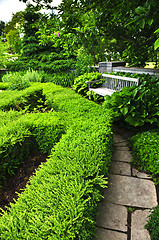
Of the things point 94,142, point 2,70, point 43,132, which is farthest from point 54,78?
point 94,142

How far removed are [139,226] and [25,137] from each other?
2024mm

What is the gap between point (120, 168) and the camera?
9.66ft

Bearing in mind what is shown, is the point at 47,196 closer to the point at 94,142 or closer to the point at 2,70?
the point at 94,142

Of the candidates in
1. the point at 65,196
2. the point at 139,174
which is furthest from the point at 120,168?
the point at 65,196

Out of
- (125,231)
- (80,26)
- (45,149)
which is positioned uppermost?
(80,26)

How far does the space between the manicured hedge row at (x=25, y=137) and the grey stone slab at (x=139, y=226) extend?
1.62 metres

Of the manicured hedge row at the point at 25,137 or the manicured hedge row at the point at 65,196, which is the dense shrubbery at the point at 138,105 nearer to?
the manicured hedge row at the point at 65,196

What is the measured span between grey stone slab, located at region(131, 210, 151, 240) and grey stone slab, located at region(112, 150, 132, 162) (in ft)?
3.61

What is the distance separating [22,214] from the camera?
1380 millimetres

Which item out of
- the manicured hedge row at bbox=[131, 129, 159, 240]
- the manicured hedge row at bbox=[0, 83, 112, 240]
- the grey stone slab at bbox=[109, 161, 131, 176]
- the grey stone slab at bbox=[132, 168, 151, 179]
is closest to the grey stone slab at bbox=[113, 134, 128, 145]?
the manicured hedge row at bbox=[131, 129, 159, 240]

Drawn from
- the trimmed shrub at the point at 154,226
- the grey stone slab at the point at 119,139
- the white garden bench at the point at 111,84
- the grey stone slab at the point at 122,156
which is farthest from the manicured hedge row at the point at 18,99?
the trimmed shrub at the point at 154,226

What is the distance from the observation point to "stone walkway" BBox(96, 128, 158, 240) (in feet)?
6.32

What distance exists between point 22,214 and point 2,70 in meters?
11.8

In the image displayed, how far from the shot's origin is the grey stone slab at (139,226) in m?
1.87
